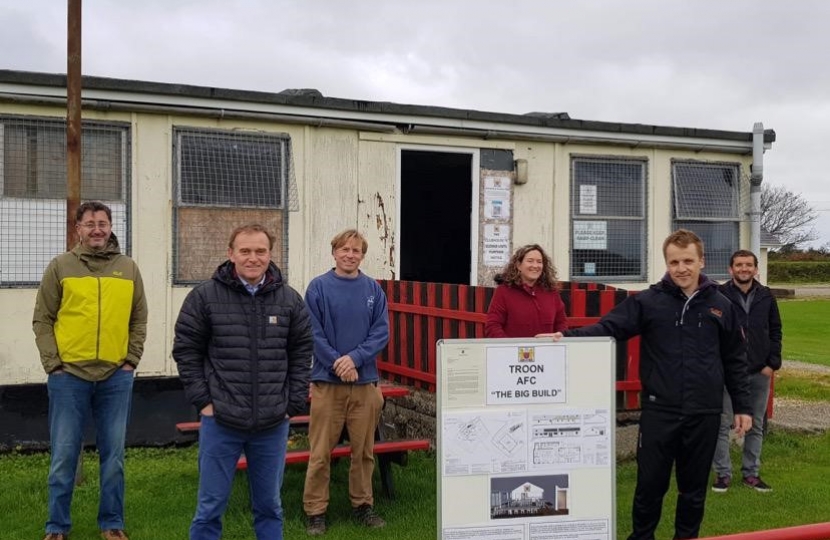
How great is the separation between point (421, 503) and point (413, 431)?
5.55 feet

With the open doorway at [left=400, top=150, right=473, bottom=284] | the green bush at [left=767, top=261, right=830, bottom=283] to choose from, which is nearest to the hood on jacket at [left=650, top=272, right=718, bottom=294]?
the open doorway at [left=400, top=150, right=473, bottom=284]

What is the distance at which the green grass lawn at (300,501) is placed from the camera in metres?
5.25

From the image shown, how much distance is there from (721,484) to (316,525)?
3.02 metres

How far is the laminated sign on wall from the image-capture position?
3957mm

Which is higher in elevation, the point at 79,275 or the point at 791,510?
the point at 79,275

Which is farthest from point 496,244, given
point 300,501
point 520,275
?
point 300,501

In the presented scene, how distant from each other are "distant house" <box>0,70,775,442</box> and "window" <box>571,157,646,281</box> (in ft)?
0.05

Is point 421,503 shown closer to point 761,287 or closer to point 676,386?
point 676,386

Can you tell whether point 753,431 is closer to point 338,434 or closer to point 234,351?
point 338,434

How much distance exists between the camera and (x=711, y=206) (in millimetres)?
9594

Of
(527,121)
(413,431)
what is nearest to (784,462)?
(413,431)

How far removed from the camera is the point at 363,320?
5340 millimetres

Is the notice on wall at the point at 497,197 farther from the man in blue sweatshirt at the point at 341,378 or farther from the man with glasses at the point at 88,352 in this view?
the man with glasses at the point at 88,352

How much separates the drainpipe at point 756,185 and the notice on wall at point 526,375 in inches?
242
